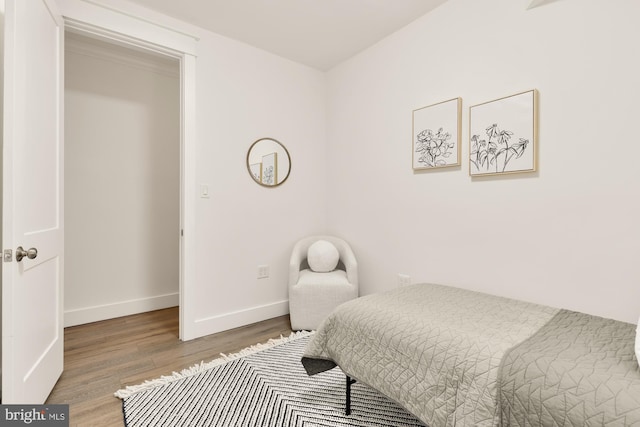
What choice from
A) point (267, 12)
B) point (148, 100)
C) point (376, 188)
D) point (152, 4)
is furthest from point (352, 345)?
point (148, 100)

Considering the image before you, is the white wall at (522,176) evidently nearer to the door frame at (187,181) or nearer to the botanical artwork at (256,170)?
the botanical artwork at (256,170)

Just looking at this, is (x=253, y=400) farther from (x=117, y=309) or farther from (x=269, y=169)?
(x=117, y=309)

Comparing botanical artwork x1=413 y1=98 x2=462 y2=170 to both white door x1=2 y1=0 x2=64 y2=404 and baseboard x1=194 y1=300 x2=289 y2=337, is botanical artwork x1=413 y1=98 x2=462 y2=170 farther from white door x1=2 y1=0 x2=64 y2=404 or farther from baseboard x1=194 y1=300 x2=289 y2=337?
white door x1=2 y1=0 x2=64 y2=404

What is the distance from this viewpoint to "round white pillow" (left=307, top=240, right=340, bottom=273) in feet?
9.08

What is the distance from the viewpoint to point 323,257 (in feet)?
9.07

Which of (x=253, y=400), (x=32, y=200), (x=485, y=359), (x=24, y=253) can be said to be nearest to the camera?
(x=485, y=359)

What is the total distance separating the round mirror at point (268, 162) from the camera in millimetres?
2779

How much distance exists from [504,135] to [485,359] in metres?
1.36

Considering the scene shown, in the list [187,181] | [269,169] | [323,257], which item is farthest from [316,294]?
[187,181]

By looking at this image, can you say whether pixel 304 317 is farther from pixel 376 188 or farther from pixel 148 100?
pixel 148 100

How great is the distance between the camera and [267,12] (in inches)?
89.0

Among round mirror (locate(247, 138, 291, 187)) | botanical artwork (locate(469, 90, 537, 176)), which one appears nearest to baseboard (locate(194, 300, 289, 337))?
round mirror (locate(247, 138, 291, 187))

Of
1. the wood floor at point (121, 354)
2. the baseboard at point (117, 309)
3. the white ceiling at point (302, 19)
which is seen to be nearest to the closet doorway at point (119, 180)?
the baseboard at point (117, 309)

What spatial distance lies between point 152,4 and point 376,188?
7.01 ft
